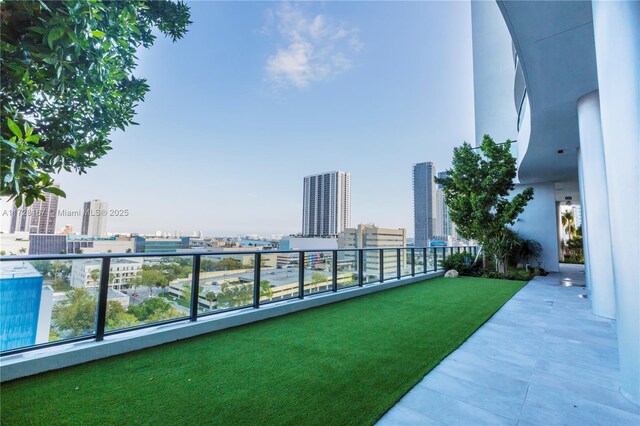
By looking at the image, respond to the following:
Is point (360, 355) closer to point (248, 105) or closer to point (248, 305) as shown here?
point (248, 305)

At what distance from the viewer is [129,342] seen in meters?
3.05

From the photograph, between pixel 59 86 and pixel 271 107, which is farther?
pixel 271 107

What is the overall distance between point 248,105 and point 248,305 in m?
12.7

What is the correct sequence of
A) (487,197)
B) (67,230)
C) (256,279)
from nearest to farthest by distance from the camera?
(67,230) < (256,279) < (487,197)

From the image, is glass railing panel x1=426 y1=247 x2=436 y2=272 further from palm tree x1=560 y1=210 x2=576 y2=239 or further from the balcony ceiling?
palm tree x1=560 y1=210 x2=576 y2=239

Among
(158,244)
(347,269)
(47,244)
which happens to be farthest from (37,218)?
(347,269)

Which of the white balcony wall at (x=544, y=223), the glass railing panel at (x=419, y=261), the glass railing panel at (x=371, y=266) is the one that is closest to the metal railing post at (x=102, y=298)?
the glass railing panel at (x=371, y=266)

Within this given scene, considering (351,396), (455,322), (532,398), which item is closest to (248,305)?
(351,396)

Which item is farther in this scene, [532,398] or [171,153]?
[171,153]

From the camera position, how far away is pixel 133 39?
123 inches

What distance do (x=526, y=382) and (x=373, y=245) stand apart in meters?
5.52

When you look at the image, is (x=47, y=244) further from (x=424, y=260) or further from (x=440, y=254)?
(x=440, y=254)

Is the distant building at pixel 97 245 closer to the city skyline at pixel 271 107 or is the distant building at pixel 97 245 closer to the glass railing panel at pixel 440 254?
the city skyline at pixel 271 107

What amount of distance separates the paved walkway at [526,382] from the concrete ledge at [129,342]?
248cm
